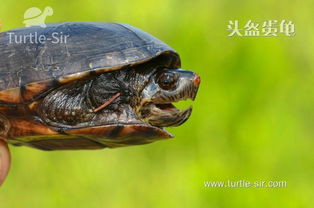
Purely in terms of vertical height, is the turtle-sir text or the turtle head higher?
the turtle-sir text

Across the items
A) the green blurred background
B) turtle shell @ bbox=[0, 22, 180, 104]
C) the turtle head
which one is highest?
turtle shell @ bbox=[0, 22, 180, 104]

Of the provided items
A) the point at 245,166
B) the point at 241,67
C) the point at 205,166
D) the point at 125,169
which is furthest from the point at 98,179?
the point at 241,67

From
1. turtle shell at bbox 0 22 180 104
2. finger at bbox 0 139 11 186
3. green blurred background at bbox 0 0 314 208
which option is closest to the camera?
turtle shell at bbox 0 22 180 104

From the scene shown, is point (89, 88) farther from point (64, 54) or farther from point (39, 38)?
point (39, 38)

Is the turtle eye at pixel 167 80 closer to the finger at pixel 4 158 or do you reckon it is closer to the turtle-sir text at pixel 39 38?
the turtle-sir text at pixel 39 38

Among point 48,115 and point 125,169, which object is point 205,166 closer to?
point 125,169

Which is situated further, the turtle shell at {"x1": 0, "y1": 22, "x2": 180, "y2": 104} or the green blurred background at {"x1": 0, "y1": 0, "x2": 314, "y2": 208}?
the green blurred background at {"x1": 0, "y1": 0, "x2": 314, "y2": 208}

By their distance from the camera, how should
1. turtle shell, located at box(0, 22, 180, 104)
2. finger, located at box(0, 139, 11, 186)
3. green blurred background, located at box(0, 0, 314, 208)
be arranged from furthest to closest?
1. green blurred background, located at box(0, 0, 314, 208)
2. finger, located at box(0, 139, 11, 186)
3. turtle shell, located at box(0, 22, 180, 104)

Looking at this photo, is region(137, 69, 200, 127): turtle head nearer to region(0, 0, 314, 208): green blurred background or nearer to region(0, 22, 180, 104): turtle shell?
region(0, 22, 180, 104): turtle shell

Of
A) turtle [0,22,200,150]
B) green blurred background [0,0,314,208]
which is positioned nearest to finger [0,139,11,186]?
turtle [0,22,200,150]
